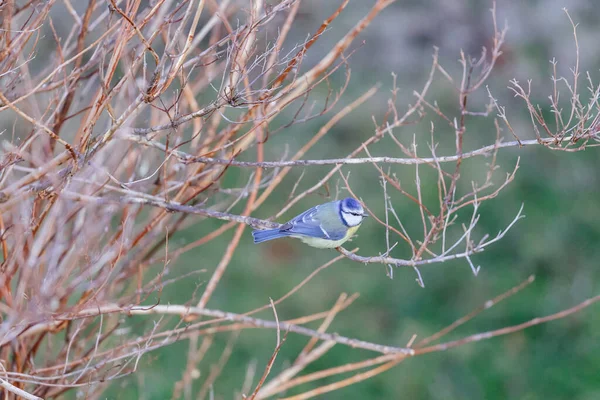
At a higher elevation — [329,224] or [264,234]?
[264,234]

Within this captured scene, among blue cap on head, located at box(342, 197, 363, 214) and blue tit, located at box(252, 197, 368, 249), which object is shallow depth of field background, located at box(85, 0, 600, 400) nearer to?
blue tit, located at box(252, 197, 368, 249)

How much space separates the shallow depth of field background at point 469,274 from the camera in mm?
5402

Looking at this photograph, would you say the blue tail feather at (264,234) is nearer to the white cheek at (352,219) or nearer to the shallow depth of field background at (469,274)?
the white cheek at (352,219)

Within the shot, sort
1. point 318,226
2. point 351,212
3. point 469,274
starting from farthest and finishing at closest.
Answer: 1. point 469,274
2. point 318,226
3. point 351,212

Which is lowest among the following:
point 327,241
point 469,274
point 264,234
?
point 469,274

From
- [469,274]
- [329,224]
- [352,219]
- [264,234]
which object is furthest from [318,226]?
[469,274]

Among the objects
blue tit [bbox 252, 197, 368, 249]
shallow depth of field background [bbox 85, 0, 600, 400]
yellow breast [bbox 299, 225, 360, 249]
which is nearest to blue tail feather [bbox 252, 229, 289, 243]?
blue tit [bbox 252, 197, 368, 249]

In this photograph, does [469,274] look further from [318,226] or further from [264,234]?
[264,234]

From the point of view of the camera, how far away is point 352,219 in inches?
128

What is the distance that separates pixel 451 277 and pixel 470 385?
114cm

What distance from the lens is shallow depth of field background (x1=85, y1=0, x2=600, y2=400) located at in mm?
5402

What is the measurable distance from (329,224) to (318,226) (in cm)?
7

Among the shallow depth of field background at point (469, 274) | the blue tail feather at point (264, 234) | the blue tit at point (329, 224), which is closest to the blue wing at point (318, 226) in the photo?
the blue tit at point (329, 224)

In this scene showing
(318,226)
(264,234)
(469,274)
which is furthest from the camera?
(469,274)
